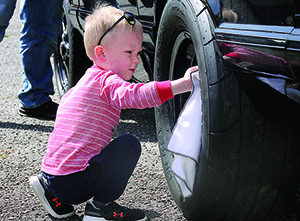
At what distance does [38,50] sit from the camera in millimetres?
3469

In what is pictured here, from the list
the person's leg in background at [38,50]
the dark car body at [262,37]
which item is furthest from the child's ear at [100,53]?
the person's leg in background at [38,50]

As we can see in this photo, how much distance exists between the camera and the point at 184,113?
1.65m

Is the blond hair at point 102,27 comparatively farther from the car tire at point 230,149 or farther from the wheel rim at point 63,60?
the wheel rim at point 63,60

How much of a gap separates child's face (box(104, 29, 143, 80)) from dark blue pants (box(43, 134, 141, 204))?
330mm

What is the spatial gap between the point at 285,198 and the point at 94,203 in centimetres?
82

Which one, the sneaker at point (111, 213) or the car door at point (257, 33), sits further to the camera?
the sneaker at point (111, 213)

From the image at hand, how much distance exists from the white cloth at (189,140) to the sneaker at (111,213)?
295 mm

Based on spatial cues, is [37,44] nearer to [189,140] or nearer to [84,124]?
[84,124]

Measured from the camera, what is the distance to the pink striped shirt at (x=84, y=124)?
1756 millimetres

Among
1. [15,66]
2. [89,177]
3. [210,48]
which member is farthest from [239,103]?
[15,66]

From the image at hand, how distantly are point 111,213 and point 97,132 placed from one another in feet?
1.22

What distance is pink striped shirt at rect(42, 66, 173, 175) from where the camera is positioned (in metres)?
1.76

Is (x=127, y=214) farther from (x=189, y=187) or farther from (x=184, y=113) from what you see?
(x=184, y=113)

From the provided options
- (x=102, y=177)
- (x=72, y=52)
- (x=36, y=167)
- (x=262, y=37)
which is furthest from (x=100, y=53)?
(x=72, y=52)
